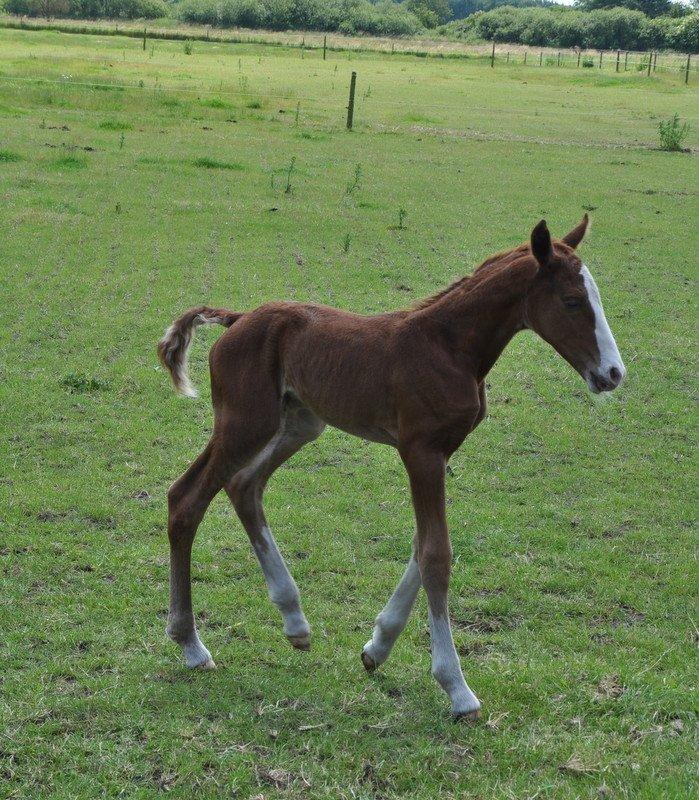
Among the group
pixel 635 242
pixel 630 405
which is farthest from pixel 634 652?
pixel 635 242

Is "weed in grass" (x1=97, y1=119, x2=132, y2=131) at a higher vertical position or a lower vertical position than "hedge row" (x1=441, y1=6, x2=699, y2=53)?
lower

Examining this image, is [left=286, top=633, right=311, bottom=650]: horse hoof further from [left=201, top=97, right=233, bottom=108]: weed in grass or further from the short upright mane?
[left=201, top=97, right=233, bottom=108]: weed in grass

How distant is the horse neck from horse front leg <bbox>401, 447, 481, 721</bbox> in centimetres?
52

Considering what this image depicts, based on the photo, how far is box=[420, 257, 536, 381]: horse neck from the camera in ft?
14.3

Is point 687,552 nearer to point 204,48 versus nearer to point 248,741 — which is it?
point 248,741

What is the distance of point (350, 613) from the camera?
17.5ft

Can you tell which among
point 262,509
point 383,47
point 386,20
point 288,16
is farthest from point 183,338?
point 386,20

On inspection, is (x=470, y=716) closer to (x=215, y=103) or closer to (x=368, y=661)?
(x=368, y=661)

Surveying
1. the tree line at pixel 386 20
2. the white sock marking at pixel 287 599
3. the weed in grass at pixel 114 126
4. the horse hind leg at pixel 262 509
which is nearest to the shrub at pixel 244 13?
the tree line at pixel 386 20

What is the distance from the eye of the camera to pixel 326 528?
6395 mm

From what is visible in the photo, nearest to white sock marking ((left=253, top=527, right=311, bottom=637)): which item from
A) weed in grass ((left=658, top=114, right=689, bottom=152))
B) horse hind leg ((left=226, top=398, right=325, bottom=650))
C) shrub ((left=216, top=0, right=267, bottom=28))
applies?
horse hind leg ((left=226, top=398, right=325, bottom=650))

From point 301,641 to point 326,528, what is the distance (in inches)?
67.7

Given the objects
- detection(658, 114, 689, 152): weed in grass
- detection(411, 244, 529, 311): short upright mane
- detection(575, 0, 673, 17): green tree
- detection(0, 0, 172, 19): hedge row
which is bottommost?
detection(411, 244, 529, 311): short upright mane

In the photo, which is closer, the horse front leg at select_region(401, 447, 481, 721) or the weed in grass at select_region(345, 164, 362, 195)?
the horse front leg at select_region(401, 447, 481, 721)
